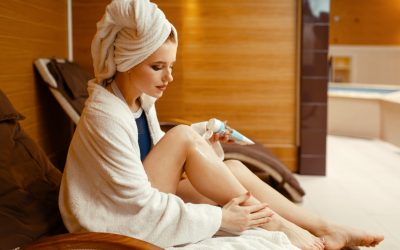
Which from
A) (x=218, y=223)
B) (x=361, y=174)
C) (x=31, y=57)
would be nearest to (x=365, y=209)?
(x=361, y=174)

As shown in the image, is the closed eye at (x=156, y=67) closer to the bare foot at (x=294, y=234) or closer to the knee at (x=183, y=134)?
the knee at (x=183, y=134)

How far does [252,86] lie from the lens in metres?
4.05

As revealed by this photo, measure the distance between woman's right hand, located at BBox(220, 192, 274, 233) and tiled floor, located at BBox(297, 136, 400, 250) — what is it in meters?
1.05

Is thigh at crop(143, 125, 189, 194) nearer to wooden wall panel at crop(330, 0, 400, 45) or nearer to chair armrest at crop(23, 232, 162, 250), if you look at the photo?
chair armrest at crop(23, 232, 162, 250)

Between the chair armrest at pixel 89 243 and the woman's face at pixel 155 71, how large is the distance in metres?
0.52

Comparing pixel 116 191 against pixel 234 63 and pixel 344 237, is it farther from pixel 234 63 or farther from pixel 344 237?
pixel 234 63

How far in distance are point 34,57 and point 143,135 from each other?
1.70 metres

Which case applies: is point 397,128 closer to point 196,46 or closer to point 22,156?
point 196,46

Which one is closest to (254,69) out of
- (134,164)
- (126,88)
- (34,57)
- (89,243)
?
(34,57)

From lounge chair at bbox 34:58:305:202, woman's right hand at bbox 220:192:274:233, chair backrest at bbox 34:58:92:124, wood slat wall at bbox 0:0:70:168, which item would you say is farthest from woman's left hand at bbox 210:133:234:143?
chair backrest at bbox 34:58:92:124

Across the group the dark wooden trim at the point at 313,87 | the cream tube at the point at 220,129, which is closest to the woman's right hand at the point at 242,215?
the cream tube at the point at 220,129

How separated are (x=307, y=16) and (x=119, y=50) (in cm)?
273

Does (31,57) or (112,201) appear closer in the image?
(112,201)

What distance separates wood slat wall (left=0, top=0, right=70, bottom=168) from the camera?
269 centimetres
